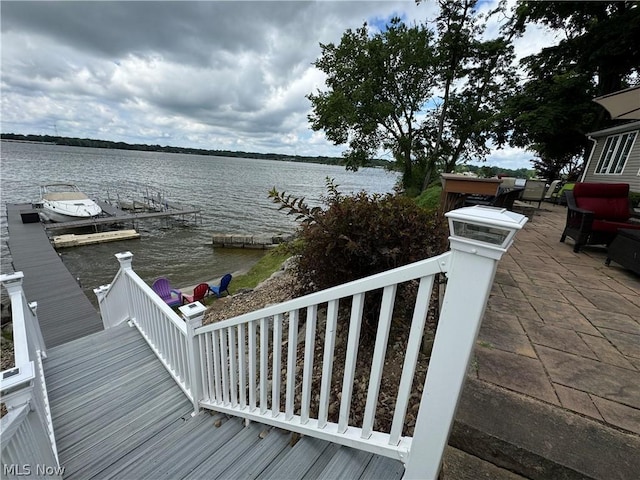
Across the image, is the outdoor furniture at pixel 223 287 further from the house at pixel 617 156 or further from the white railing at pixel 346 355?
the house at pixel 617 156

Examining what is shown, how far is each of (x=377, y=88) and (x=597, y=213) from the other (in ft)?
33.7

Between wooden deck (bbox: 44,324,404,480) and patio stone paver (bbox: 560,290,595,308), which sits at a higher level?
patio stone paver (bbox: 560,290,595,308)

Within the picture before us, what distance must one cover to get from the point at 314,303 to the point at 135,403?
8.41ft

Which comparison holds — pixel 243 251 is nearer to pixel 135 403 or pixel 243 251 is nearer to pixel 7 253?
pixel 7 253

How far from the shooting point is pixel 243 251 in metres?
13.9

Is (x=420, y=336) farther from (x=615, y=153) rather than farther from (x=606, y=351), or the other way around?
(x=615, y=153)

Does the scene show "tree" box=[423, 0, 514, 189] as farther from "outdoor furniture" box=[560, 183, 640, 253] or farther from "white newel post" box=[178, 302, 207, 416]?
"white newel post" box=[178, 302, 207, 416]

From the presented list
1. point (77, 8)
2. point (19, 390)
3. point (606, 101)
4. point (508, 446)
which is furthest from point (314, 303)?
point (606, 101)

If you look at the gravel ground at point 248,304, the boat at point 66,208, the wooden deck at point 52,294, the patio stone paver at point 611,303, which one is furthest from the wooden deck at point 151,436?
the boat at point 66,208

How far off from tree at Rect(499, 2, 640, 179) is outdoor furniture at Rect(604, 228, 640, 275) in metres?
11.0

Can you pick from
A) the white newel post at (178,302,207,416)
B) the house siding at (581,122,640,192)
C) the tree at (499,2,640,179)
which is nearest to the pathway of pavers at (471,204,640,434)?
the white newel post at (178,302,207,416)

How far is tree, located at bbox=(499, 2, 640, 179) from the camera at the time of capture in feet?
34.9

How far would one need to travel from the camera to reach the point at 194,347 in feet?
7.14

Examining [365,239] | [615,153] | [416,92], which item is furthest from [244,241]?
[615,153]
